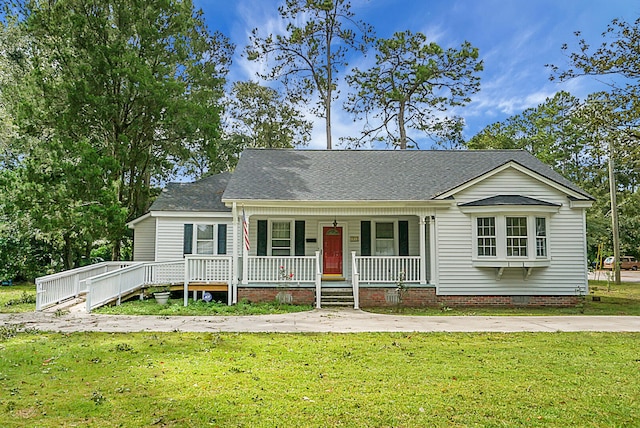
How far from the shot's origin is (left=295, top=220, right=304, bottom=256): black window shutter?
1616cm

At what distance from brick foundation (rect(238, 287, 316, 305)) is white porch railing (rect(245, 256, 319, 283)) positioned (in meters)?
0.34

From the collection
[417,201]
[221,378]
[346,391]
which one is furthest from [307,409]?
[417,201]

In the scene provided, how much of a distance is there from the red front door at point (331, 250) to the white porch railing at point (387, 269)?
1730mm

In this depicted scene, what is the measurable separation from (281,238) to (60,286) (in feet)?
23.5

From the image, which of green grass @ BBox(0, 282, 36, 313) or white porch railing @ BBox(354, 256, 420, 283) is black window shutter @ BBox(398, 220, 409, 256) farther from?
green grass @ BBox(0, 282, 36, 313)

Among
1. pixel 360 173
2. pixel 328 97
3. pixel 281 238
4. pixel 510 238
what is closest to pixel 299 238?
pixel 281 238

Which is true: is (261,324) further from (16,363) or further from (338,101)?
(338,101)

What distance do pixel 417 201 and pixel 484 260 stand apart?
281 centimetres

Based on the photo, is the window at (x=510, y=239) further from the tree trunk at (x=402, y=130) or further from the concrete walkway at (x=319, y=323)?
the tree trunk at (x=402, y=130)

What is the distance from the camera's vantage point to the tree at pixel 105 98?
53.4 feet

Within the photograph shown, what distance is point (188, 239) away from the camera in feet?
54.3

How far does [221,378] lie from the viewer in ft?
19.2

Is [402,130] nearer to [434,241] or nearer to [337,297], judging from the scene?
[434,241]

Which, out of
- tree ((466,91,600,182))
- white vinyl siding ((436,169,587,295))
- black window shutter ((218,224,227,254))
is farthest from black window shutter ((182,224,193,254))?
tree ((466,91,600,182))
